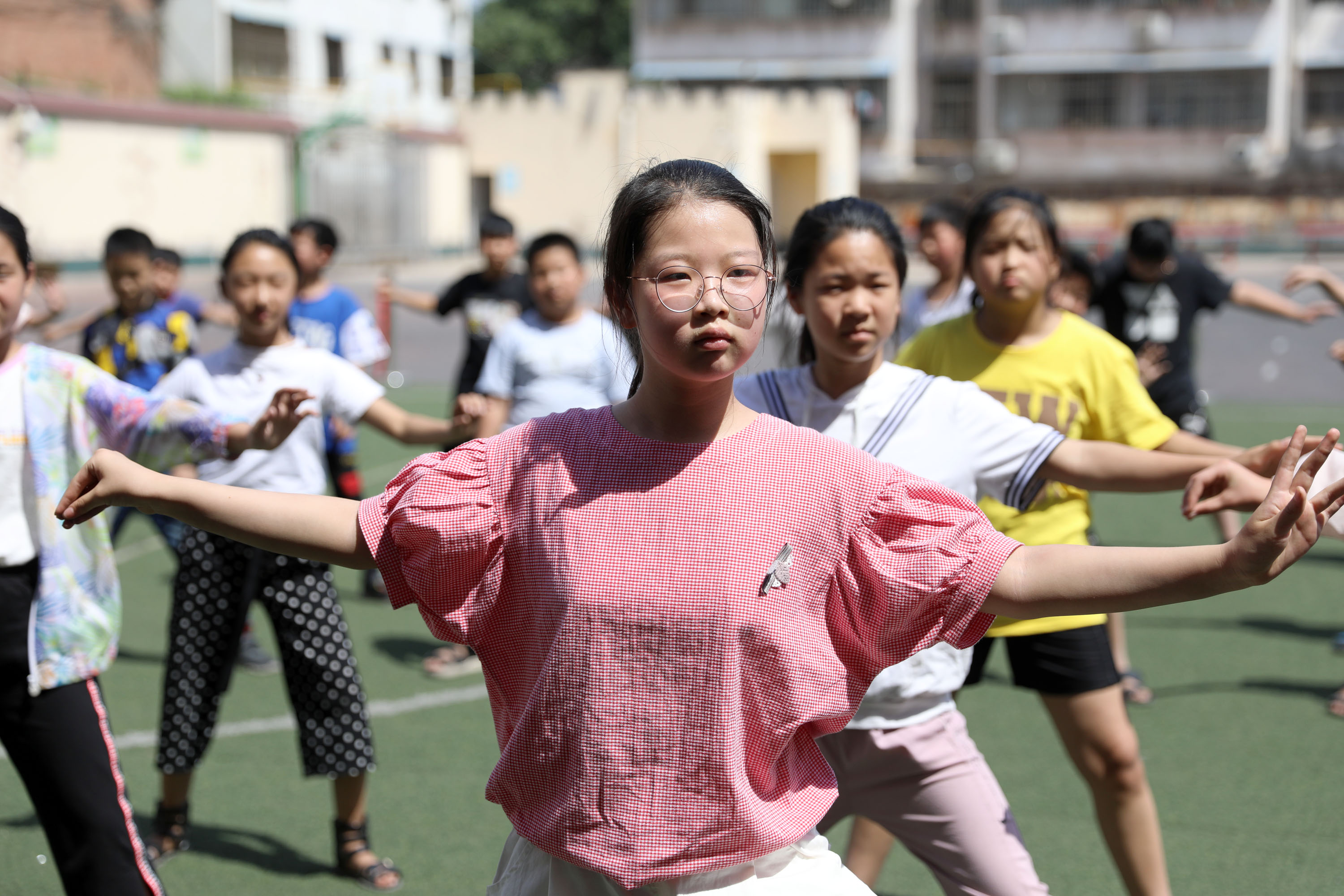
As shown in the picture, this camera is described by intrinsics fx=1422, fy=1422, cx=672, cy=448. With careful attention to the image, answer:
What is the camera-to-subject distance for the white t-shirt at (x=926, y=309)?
6.75 metres

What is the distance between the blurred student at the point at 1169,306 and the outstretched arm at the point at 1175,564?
5392mm

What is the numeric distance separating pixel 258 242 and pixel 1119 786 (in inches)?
119

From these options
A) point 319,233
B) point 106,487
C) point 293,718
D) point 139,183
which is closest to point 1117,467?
point 106,487

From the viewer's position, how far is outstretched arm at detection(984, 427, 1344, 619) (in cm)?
183

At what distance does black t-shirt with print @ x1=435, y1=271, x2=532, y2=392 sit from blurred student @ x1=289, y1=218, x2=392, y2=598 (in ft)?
1.55

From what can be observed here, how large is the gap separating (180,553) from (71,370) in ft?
4.44

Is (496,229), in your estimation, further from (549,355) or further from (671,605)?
(671,605)

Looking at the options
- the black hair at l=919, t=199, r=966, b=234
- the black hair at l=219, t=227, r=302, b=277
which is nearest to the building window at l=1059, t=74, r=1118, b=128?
the black hair at l=919, t=199, r=966, b=234

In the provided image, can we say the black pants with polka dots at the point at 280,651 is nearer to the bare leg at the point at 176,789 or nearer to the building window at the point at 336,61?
the bare leg at the point at 176,789

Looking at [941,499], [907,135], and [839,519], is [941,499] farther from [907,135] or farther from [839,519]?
[907,135]

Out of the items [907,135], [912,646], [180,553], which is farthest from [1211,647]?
[907,135]

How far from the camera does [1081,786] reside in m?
4.95

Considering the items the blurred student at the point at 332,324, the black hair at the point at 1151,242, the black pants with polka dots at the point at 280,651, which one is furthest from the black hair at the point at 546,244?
the black hair at the point at 1151,242

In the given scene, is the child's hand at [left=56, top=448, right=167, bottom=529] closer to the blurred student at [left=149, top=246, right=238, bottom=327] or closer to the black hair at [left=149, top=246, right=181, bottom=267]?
the blurred student at [left=149, top=246, right=238, bottom=327]
